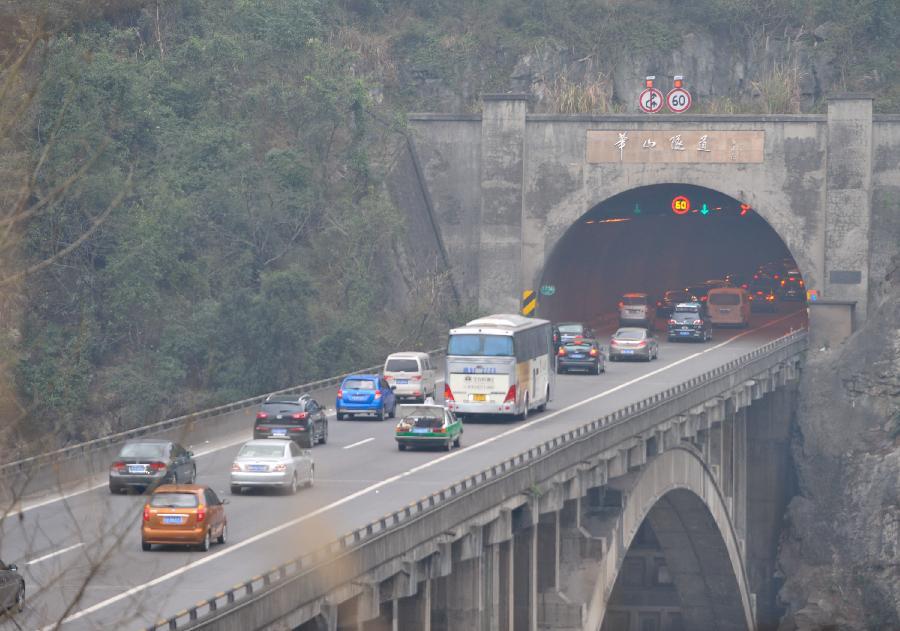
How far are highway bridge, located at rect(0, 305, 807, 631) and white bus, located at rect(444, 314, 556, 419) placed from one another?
890mm

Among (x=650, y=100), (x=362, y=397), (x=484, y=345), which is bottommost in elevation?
(x=362, y=397)

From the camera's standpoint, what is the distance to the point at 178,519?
28281 mm

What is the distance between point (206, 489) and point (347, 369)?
35.5 metres

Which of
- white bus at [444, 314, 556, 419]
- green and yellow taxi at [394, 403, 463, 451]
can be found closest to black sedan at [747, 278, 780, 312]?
white bus at [444, 314, 556, 419]

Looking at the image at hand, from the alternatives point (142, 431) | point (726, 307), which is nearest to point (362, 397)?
point (142, 431)

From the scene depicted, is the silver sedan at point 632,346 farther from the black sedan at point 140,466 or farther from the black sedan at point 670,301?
the black sedan at point 140,466

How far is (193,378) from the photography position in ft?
202

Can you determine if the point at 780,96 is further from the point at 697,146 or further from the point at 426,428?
the point at 426,428

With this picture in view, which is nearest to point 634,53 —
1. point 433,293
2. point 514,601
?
point 433,293

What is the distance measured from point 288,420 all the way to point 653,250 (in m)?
57.7

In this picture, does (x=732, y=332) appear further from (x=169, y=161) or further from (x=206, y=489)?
(x=206, y=489)

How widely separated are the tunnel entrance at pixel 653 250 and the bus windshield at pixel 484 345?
28252mm

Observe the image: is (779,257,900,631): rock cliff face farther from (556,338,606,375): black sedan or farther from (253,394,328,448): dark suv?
(253,394,328,448): dark suv

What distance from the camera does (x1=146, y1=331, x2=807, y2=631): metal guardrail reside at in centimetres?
2150
